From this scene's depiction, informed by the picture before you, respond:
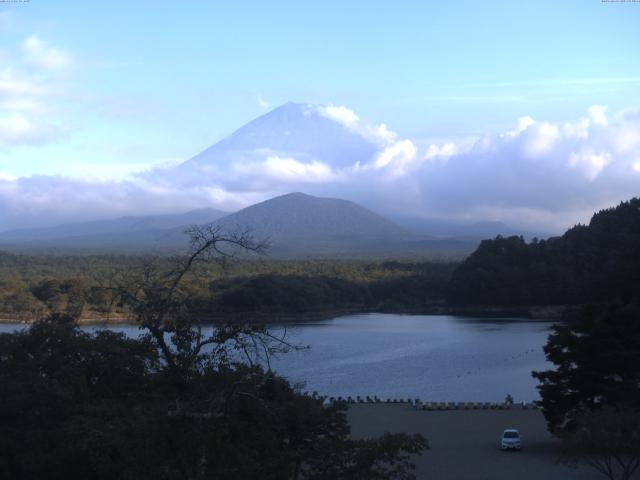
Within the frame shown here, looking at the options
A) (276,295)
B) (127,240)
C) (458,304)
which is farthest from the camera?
(127,240)

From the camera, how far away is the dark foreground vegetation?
399cm

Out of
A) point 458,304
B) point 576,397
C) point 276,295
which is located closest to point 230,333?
point 576,397

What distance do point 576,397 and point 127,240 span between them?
300 ft

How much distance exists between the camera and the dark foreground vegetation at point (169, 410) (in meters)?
3.99

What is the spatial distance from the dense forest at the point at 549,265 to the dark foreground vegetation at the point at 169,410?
97.1 feet

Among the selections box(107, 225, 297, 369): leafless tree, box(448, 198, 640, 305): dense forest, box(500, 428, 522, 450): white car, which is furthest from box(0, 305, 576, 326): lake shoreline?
box(107, 225, 297, 369): leafless tree

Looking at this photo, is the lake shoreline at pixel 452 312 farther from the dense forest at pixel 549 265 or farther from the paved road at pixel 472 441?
the paved road at pixel 472 441

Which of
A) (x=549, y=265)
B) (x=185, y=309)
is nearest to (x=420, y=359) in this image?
(x=549, y=265)

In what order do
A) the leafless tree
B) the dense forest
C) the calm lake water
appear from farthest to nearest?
1. the dense forest
2. the calm lake water
3. the leafless tree

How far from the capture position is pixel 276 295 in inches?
1359

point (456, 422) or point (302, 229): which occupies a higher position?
point (302, 229)

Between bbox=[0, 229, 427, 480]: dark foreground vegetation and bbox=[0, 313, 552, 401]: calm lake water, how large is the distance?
6.09 metres

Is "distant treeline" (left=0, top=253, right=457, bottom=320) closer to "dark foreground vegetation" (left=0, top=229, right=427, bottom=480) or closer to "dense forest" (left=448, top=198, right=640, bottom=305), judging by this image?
"dense forest" (left=448, top=198, right=640, bottom=305)

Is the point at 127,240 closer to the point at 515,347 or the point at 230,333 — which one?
the point at 515,347
